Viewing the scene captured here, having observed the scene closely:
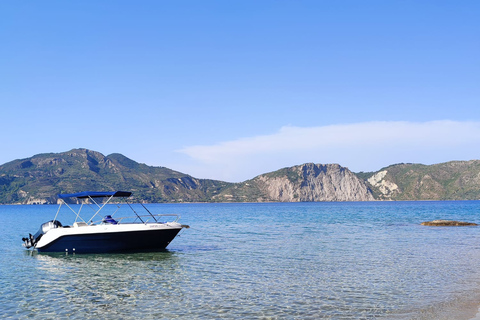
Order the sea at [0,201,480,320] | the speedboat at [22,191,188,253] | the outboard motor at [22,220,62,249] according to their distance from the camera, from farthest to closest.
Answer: the outboard motor at [22,220,62,249]
the speedboat at [22,191,188,253]
the sea at [0,201,480,320]

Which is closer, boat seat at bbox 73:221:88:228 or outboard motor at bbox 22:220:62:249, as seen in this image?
boat seat at bbox 73:221:88:228

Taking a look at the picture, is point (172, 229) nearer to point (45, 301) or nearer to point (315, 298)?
point (45, 301)

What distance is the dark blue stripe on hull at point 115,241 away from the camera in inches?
1099

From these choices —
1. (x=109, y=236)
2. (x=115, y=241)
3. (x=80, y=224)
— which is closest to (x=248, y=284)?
(x=115, y=241)

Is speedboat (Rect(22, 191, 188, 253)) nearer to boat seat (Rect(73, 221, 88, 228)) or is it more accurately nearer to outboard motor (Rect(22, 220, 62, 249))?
boat seat (Rect(73, 221, 88, 228))

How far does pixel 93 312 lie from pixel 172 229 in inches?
592

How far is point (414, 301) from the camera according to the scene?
47.3 ft

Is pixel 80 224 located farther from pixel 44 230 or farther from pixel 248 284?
pixel 248 284

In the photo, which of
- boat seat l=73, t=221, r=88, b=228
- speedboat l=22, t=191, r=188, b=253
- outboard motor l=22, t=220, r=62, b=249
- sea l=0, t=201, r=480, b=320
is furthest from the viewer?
outboard motor l=22, t=220, r=62, b=249

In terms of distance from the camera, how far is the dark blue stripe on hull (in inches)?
1099

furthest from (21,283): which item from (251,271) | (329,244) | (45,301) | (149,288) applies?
(329,244)

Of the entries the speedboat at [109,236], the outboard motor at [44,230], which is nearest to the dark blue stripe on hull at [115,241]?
the speedboat at [109,236]

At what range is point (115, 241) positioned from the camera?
2798 cm

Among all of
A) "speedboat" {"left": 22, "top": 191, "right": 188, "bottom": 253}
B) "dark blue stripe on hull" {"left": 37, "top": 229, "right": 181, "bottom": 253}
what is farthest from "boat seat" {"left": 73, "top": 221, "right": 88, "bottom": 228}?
"dark blue stripe on hull" {"left": 37, "top": 229, "right": 181, "bottom": 253}
